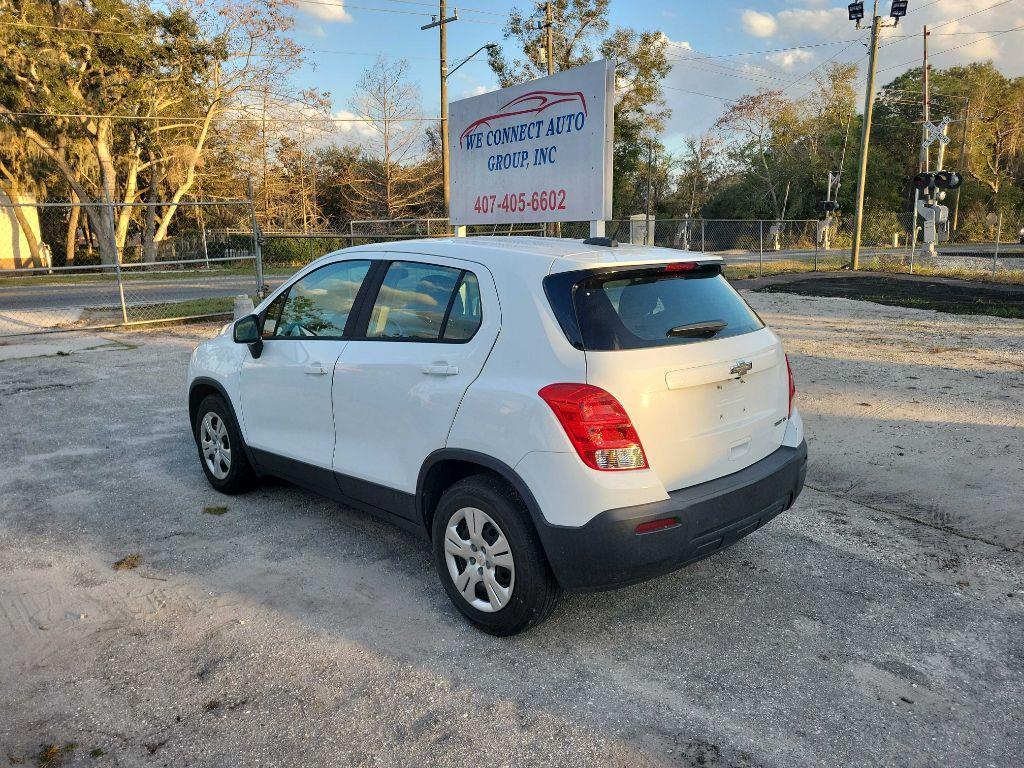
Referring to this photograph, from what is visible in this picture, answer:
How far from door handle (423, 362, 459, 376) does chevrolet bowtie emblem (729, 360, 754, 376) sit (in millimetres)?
1217

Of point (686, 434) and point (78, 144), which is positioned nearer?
point (686, 434)

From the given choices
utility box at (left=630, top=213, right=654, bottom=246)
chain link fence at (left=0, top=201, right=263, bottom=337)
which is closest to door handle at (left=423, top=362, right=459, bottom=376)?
chain link fence at (left=0, top=201, right=263, bottom=337)

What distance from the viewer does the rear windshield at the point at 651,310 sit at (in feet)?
10.1

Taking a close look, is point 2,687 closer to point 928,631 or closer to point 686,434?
point 686,434

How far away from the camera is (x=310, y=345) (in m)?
4.22

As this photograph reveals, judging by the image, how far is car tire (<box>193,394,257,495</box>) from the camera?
490 centimetres

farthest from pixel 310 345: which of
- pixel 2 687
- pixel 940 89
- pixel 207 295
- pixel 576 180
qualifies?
pixel 940 89

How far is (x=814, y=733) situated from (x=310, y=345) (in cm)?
308

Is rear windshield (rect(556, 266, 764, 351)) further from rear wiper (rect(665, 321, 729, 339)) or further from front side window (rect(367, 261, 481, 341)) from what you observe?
front side window (rect(367, 261, 481, 341))

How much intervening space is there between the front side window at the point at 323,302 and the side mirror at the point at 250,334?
11cm

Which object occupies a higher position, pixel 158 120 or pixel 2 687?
pixel 158 120

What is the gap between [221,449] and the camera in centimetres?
507

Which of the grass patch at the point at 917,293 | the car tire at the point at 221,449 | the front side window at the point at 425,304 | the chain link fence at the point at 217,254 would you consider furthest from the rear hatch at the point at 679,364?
the grass patch at the point at 917,293

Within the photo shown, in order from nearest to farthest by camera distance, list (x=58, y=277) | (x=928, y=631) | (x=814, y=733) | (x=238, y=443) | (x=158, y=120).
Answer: (x=814, y=733)
(x=928, y=631)
(x=238, y=443)
(x=58, y=277)
(x=158, y=120)
